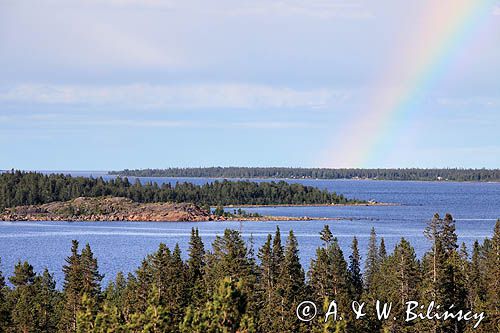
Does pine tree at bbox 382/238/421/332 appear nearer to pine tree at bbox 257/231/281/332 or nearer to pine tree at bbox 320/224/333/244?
pine tree at bbox 320/224/333/244

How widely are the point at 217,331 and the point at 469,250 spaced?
Answer: 9730 cm

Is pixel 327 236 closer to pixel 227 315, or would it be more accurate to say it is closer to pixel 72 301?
pixel 72 301

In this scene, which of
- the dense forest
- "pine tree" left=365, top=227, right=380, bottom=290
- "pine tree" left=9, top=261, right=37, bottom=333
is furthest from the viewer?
"pine tree" left=365, top=227, right=380, bottom=290

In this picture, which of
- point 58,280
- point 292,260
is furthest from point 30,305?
point 58,280

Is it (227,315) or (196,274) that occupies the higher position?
(227,315)

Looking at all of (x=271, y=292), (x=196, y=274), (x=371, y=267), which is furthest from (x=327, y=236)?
(x=371, y=267)

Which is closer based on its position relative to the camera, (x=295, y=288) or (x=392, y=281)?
(x=295, y=288)

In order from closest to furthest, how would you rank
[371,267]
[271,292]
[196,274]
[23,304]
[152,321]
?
[152,321] → [23,304] → [271,292] → [196,274] → [371,267]

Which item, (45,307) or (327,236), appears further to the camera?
(327,236)

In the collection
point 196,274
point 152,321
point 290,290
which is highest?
point 152,321

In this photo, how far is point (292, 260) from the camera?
7231cm

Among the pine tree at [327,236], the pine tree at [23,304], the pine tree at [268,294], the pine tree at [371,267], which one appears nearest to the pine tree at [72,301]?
the pine tree at [23,304]

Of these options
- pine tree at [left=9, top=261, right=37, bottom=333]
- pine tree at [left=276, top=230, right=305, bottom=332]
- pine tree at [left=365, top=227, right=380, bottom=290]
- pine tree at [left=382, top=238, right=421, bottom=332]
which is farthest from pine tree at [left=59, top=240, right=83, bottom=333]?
pine tree at [left=365, top=227, right=380, bottom=290]

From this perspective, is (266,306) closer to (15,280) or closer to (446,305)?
(446,305)
